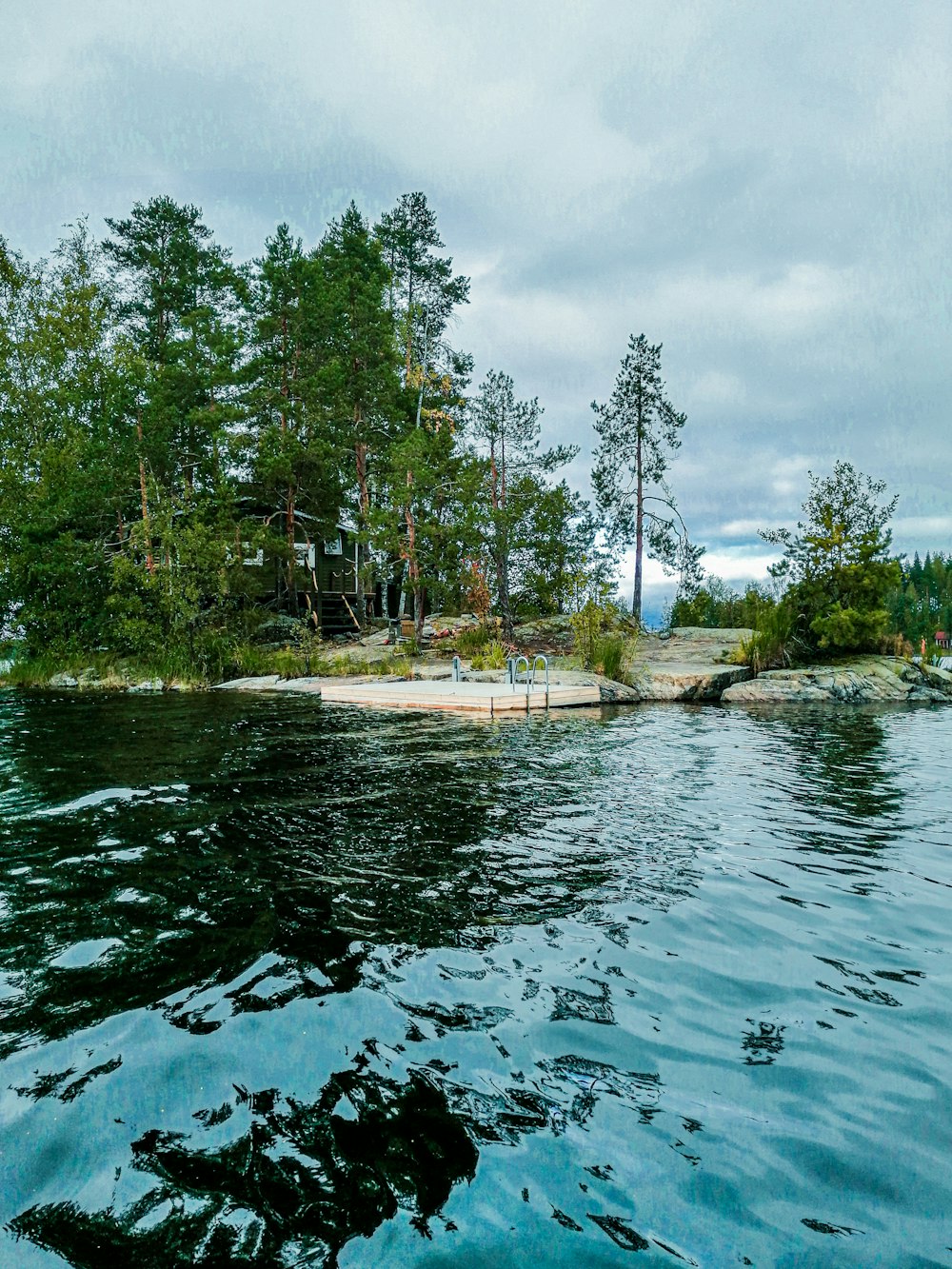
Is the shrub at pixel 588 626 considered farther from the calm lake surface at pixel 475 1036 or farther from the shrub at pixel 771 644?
the calm lake surface at pixel 475 1036

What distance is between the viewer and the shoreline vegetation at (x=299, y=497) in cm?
1992

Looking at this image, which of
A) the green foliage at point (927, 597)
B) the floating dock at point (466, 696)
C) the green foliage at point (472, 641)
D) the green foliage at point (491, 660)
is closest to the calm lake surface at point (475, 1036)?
the floating dock at point (466, 696)

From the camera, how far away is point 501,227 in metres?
22.9

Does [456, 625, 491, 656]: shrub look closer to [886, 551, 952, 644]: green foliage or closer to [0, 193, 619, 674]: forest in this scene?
[0, 193, 619, 674]: forest

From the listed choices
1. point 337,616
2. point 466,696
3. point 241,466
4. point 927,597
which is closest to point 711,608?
point 337,616

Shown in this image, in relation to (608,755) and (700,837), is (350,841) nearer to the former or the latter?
(700,837)

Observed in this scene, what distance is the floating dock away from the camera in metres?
13.8

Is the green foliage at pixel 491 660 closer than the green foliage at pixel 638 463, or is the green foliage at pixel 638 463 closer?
the green foliage at pixel 491 660

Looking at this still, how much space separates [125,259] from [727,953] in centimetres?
3764

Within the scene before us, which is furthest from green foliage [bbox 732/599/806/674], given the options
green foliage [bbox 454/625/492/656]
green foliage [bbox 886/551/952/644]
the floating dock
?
green foliage [bbox 886/551/952/644]

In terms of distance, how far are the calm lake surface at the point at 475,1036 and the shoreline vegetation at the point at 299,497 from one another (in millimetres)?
13336

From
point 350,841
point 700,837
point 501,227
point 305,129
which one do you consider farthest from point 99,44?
point 700,837

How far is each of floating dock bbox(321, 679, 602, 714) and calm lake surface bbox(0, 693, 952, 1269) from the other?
295 inches

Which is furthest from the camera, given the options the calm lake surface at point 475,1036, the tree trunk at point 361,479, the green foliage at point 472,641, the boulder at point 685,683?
the tree trunk at point 361,479
